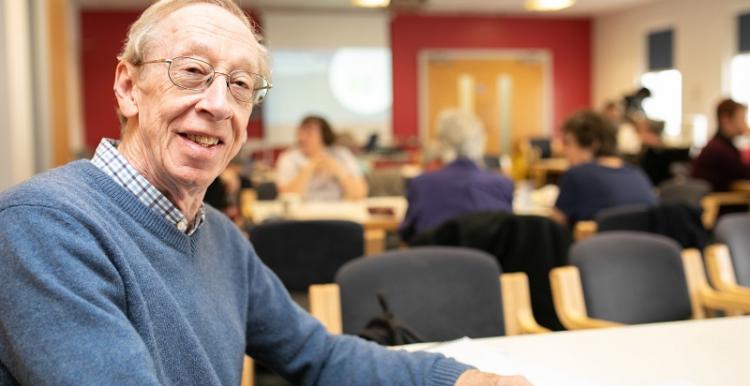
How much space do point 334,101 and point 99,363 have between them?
10.4 m

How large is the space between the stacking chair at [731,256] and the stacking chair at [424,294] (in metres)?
1.15

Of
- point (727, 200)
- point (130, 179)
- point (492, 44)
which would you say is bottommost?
point (727, 200)

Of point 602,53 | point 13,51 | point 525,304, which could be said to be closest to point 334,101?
point 602,53

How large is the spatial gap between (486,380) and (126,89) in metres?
0.79

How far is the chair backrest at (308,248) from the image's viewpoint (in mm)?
3180

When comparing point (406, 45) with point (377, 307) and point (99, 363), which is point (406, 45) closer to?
point (377, 307)

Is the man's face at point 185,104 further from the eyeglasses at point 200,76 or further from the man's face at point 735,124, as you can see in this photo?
the man's face at point 735,124

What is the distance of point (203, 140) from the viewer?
1.16m

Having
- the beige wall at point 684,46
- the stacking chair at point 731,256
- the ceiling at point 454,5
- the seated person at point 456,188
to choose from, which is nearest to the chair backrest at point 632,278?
the stacking chair at point 731,256

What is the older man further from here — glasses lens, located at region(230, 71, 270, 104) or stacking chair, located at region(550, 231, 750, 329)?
stacking chair, located at region(550, 231, 750, 329)

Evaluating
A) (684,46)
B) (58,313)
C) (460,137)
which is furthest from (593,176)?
(684,46)

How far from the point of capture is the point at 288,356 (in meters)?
1.44

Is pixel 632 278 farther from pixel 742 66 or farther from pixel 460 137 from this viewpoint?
pixel 742 66

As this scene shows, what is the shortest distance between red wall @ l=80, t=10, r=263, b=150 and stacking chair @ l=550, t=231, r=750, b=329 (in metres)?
8.44
